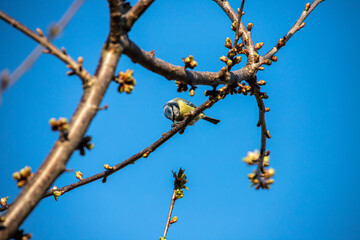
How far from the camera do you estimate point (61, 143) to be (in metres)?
1.76

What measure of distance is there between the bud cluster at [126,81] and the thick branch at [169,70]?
0.18 metres

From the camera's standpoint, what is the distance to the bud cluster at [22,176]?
1722mm

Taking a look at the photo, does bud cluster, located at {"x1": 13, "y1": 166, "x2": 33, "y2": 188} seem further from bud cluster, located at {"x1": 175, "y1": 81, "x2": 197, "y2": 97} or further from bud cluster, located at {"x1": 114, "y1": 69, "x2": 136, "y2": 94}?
bud cluster, located at {"x1": 175, "y1": 81, "x2": 197, "y2": 97}

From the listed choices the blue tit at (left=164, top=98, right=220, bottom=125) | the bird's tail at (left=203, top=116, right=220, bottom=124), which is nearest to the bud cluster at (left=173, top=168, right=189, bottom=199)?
the blue tit at (left=164, top=98, right=220, bottom=125)

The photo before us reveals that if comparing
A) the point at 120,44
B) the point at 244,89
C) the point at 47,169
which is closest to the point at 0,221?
the point at 47,169

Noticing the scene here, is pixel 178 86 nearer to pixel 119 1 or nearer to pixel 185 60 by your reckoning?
pixel 185 60

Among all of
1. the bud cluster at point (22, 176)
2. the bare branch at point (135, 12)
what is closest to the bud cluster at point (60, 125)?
the bud cluster at point (22, 176)

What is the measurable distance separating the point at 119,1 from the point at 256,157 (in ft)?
5.52

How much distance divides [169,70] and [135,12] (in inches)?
24.7

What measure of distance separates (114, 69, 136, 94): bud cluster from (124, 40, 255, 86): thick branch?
0.18 metres

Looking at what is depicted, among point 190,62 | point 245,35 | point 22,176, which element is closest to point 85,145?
point 22,176

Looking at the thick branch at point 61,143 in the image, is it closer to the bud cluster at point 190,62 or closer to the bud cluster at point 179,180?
the bud cluster at point 190,62

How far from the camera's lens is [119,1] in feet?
6.65

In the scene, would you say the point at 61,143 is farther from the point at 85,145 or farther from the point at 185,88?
the point at 185,88
